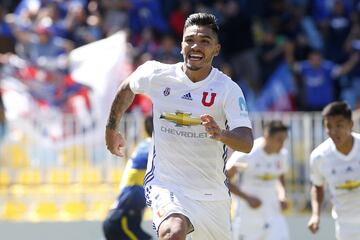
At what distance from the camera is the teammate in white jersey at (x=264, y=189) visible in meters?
12.5

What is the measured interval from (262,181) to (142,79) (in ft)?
15.3

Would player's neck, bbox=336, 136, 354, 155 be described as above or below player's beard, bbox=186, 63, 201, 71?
below

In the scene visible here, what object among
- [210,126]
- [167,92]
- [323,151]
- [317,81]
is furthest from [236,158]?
[317,81]

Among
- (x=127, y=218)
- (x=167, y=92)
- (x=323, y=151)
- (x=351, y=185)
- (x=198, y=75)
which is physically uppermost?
(x=198, y=75)

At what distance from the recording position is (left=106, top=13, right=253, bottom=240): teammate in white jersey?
794cm

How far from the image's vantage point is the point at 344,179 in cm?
991

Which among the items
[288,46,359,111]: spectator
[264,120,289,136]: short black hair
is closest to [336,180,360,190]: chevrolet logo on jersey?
[264,120,289,136]: short black hair

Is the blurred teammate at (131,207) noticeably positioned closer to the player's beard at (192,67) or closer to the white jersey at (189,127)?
the white jersey at (189,127)

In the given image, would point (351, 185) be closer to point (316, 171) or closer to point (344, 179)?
point (344, 179)

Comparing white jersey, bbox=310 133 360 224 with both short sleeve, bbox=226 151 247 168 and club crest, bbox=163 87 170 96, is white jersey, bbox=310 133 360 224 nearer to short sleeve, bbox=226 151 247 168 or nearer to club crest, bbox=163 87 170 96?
short sleeve, bbox=226 151 247 168

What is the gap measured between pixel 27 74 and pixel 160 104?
1003 cm

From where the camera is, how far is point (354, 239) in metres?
9.91

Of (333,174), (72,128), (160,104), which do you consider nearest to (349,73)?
(72,128)

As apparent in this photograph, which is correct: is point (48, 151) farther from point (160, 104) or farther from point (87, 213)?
point (160, 104)
